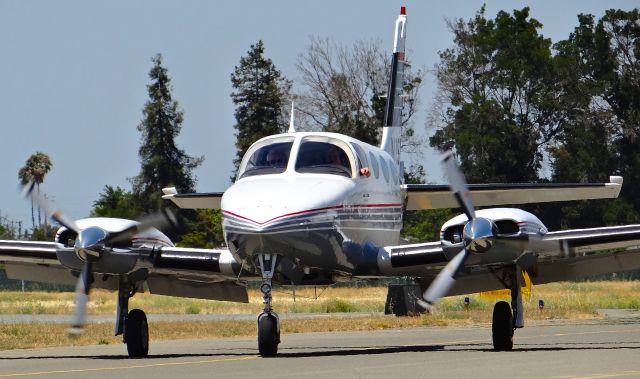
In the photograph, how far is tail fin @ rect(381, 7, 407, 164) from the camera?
1073 inches

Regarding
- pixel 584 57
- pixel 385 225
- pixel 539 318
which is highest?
pixel 584 57

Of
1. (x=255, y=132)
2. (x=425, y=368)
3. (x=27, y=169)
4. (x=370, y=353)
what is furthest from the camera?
(x=27, y=169)

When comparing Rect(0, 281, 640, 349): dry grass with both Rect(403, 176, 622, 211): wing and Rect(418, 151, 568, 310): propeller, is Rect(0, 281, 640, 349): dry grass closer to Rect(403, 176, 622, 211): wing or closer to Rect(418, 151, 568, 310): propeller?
Rect(403, 176, 622, 211): wing

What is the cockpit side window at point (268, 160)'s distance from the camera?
757 inches

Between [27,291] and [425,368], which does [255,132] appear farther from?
[425,368]

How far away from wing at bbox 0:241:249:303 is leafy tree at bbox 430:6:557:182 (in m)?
53.5

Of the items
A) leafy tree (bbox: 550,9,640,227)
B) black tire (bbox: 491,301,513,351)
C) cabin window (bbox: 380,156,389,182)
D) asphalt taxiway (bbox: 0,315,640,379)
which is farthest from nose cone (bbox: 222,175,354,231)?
leafy tree (bbox: 550,9,640,227)

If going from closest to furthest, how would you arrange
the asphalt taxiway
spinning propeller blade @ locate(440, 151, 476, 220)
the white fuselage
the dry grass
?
the asphalt taxiway, the white fuselage, spinning propeller blade @ locate(440, 151, 476, 220), the dry grass

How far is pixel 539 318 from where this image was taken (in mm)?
35625

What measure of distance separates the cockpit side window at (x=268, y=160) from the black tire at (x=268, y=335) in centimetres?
226

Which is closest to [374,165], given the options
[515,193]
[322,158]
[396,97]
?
[322,158]

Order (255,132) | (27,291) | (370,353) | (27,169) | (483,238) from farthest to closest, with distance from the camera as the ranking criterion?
(27,169) → (255,132) → (27,291) → (370,353) → (483,238)

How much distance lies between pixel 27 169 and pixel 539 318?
Answer: 7628 centimetres

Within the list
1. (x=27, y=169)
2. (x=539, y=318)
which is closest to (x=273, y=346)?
(x=539, y=318)
